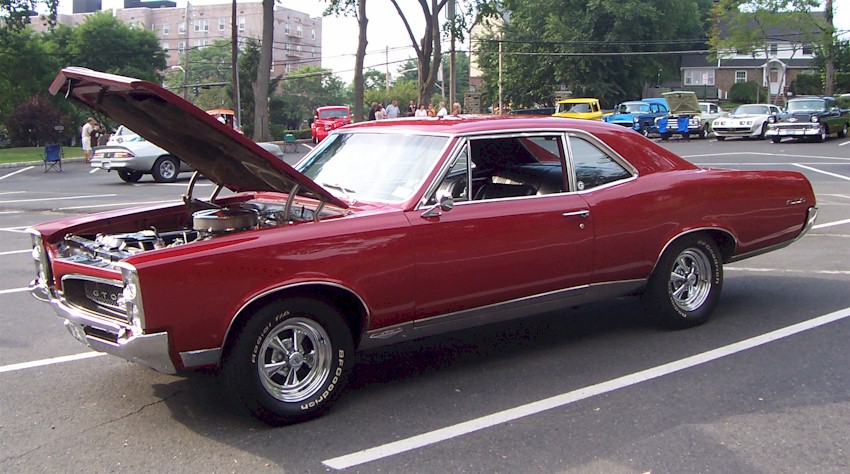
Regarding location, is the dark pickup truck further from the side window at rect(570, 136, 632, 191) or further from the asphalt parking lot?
the side window at rect(570, 136, 632, 191)

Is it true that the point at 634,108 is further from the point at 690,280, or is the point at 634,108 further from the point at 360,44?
the point at 690,280

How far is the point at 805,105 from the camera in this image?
33.7 m

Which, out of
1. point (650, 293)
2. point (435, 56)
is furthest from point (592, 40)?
point (650, 293)

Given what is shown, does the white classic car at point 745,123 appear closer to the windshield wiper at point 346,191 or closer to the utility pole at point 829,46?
the utility pole at point 829,46

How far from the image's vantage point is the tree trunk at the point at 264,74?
34.8 m

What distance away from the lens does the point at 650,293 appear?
19.7ft

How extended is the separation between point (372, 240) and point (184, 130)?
1.24 meters

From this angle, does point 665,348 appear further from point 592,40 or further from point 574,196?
point 592,40

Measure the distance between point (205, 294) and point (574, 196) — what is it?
2606 millimetres

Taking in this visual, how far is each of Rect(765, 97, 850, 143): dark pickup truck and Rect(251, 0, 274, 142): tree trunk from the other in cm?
2071

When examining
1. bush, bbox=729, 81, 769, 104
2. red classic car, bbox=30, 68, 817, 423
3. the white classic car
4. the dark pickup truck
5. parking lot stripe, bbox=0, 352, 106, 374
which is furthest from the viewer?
bush, bbox=729, 81, 769, 104

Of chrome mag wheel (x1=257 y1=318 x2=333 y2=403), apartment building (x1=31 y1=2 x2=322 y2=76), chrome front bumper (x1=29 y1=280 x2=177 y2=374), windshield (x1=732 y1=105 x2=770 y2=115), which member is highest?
apartment building (x1=31 y1=2 x2=322 y2=76)

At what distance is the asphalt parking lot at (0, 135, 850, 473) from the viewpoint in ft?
13.2

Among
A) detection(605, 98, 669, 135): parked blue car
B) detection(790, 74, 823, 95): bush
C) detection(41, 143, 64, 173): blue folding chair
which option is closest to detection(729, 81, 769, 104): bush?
detection(790, 74, 823, 95): bush
